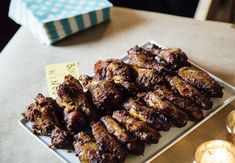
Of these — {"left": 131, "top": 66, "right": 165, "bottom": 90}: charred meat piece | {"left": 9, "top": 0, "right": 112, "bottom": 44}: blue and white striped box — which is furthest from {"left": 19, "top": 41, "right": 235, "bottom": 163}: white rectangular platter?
{"left": 9, "top": 0, "right": 112, "bottom": 44}: blue and white striped box

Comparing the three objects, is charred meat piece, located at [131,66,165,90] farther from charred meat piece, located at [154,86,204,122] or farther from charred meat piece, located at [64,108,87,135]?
charred meat piece, located at [64,108,87,135]

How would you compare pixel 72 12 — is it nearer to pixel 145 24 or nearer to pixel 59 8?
pixel 59 8

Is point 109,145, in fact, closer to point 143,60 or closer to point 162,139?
point 162,139

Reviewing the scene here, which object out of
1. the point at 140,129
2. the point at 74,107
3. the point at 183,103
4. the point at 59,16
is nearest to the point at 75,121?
the point at 74,107

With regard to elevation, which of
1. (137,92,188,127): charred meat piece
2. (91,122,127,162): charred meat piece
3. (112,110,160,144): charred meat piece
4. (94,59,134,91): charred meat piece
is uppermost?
(94,59,134,91): charred meat piece

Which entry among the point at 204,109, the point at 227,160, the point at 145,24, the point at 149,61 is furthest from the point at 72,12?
the point at 227,160

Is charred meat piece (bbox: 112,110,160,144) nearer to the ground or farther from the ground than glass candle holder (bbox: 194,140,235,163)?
farther from the ground
